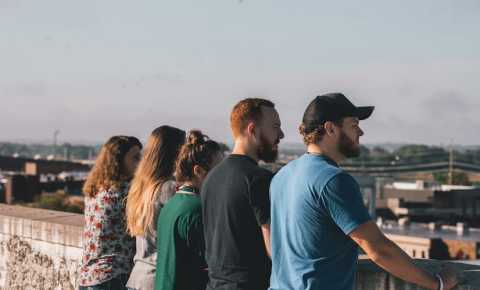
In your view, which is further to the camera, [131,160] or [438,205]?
[438,205]

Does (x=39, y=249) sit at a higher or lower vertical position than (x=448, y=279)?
lower

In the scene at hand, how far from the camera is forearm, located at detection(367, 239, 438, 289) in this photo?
345 centimetres

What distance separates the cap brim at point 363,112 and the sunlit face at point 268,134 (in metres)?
0.59

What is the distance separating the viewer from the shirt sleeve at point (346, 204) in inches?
133

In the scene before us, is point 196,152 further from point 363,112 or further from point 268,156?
point 363,112

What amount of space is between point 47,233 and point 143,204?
319 cm

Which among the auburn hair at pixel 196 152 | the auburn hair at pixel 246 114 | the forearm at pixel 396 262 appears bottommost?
the forearm at pixel 396 262

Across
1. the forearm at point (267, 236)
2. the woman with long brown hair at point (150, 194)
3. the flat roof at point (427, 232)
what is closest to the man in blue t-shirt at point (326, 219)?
the forearm at point (267, 236)

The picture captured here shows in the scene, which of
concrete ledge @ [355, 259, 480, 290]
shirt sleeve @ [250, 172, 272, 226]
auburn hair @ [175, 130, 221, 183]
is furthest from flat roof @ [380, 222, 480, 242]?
shirt sleeve @ [250, 172, 272, 226]

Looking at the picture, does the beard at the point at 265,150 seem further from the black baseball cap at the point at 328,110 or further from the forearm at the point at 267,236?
the black baseball cap at the point at 328,110

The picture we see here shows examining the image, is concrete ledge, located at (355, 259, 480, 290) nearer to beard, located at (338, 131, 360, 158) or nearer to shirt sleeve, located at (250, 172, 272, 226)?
shirt sleeve, located at (250, 172, 272, 226)

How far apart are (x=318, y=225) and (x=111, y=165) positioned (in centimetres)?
208

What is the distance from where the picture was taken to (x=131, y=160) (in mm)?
5363

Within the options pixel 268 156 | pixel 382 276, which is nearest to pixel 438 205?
pixel 382 276
